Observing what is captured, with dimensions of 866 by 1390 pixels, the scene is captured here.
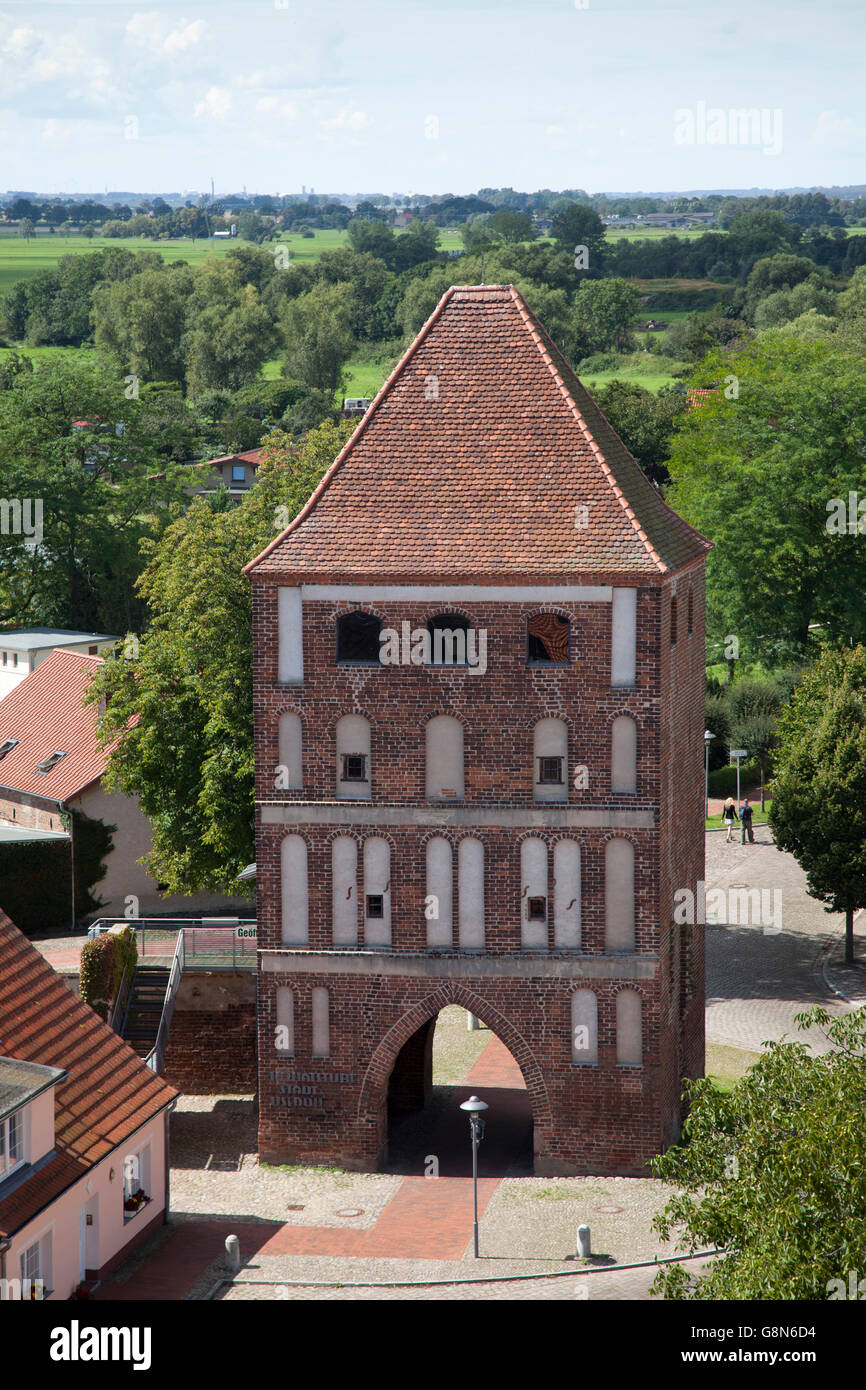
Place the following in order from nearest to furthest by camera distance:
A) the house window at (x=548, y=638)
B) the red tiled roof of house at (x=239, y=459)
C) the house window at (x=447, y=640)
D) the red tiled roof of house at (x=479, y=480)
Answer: the red tiled roof of house at (x=479, y=480)
the house window at (x=447, y=640)
the house window at (x=548, y=638)
the red tiled roof of house at (x=239, y=459)

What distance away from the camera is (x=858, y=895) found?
5041cm

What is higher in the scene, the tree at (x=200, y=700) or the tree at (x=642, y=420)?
the tree at (x=642, y=420)

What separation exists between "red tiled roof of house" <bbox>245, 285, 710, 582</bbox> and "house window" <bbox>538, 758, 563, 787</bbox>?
3.39m

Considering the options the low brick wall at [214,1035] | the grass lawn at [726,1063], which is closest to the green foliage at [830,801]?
the grass lawn at [726,1063]

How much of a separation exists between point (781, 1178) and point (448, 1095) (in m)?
21.5

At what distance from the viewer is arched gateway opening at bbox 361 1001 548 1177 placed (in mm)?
37125

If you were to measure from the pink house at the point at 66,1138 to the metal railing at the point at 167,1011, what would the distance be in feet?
15.7

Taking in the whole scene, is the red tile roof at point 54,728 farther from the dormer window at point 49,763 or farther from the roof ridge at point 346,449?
the roof ridge at point 346,449

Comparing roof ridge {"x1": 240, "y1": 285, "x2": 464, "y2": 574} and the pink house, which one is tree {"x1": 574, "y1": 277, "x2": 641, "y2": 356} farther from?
the pink house

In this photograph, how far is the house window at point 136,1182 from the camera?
34000 mm

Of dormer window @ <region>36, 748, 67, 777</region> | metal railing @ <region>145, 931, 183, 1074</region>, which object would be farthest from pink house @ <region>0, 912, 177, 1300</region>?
dormer window @ <region>36, 748, 67, 777</region>

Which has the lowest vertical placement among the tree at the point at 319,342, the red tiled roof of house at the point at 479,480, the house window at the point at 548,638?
the house window at the point at 548,638
